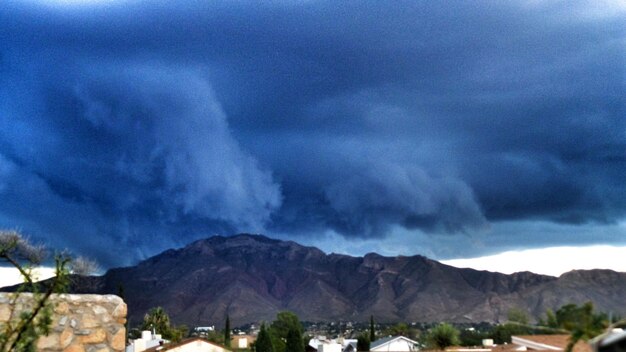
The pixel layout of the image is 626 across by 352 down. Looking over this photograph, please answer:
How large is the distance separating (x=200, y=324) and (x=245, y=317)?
38.9ft

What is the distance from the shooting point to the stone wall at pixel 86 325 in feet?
23.9

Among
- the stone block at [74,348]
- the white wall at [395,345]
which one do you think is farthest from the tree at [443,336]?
the white wall at [395,345]

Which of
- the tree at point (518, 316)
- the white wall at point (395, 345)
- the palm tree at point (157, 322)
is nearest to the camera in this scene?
the tree at point (518, 316)

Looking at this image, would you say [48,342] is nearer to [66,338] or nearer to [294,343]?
[66,338]

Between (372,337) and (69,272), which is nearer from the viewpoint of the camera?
(69,272)

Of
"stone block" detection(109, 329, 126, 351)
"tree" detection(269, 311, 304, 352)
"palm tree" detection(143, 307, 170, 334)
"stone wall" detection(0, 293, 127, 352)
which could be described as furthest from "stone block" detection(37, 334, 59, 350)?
"palm tree" detection(143, 307, 170, 334)

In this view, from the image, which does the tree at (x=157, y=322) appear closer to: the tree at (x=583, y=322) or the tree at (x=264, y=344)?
the tree at (x=264, y=344)

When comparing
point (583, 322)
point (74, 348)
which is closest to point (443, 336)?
point (74, 348)

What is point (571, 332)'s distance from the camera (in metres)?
4.62

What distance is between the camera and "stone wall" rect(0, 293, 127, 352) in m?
7.29

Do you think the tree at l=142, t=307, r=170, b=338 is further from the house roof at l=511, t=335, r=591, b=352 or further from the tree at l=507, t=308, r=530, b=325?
the tree at l=507, t=308, r=530, b=325

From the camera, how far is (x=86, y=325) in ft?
24.3

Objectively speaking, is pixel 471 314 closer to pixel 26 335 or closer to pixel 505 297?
pixel 505 297

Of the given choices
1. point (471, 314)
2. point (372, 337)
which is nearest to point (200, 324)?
point (471, 314)
